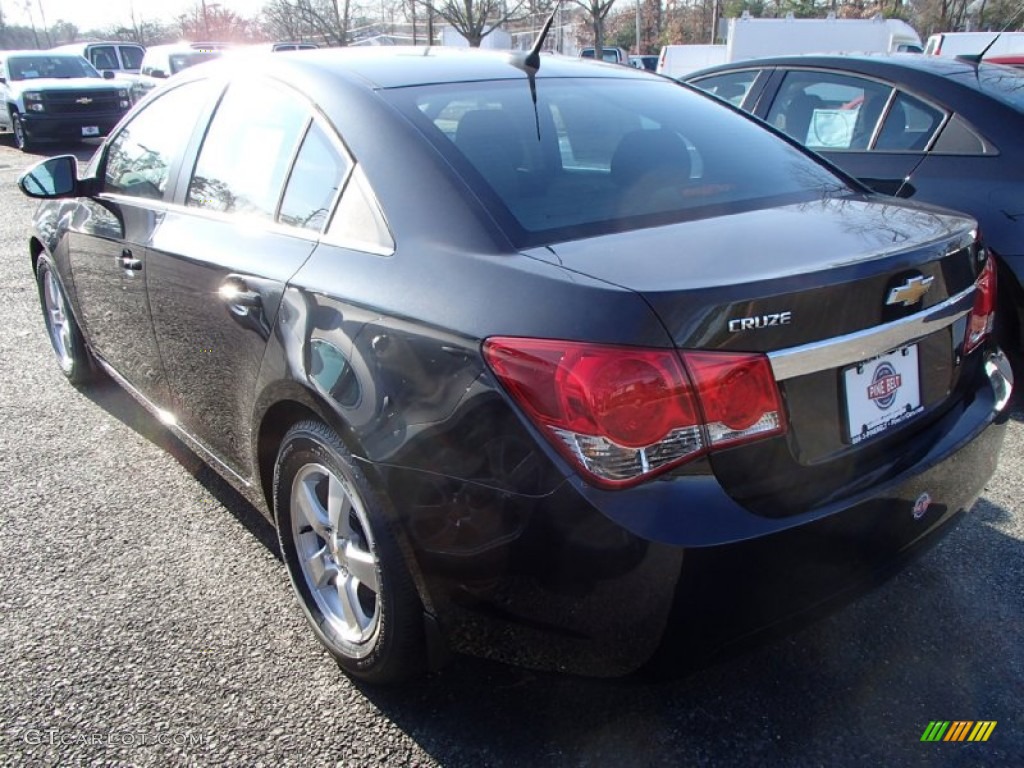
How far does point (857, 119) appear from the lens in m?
4.50

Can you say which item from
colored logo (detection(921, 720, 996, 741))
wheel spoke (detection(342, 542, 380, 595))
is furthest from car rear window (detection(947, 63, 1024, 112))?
wheel spoke (detection(342, 542, 380, 595))

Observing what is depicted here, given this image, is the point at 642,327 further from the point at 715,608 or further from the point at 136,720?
the point at 136,720

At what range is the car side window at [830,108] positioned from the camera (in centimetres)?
442

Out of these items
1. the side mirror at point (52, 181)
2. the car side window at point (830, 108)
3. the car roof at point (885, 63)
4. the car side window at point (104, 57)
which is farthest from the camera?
the car side window at point (104, 57)

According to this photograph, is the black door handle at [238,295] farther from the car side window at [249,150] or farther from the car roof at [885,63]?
the car roof at [885,63]

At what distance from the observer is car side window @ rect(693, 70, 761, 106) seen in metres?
5.11

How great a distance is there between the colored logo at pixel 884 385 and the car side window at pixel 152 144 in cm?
239

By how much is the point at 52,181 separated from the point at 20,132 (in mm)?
14616

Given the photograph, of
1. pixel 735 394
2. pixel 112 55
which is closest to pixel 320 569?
pixel 735 394

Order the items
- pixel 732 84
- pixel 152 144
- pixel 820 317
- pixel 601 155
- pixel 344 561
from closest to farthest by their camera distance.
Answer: pixel 820 317 < pixel 344 561 < pixel 601 155 < pixel 152 144 < pixel 732 84

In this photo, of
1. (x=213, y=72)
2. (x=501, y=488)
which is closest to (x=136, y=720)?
(x=501, y=488)

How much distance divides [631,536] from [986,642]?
4.66ft

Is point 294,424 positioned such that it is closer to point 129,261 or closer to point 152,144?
point 129,261

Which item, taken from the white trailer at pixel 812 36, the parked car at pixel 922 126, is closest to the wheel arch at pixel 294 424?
the parked car at pixel 922 126
